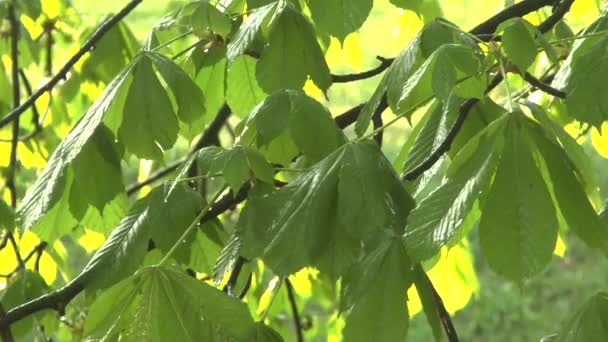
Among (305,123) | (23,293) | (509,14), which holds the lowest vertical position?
(23,293)

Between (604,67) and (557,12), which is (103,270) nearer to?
(604,67)

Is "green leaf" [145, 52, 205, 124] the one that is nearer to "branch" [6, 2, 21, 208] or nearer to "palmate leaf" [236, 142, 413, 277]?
"palmate leaf" [236, 142, 413, 277]

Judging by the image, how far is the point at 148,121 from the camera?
41.9 inches

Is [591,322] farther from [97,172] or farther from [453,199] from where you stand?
[97,172]

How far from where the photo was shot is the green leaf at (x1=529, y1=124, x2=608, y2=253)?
32.7 inches

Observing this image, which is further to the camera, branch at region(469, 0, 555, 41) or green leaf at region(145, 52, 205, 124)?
branch at region(469, 0, 555, 41)

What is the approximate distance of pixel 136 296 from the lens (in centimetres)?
90

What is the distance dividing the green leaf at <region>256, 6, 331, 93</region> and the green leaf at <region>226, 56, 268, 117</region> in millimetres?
171

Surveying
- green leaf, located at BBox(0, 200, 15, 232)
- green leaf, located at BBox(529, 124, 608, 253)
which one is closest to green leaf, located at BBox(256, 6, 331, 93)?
green leaf, located at BBox(529, 124, 608, 253)

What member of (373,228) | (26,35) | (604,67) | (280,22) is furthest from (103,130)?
(26,35)

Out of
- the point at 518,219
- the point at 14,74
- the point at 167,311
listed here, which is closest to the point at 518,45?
the point at 518,219

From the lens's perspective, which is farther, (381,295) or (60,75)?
(60,75)

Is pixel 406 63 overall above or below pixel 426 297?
above

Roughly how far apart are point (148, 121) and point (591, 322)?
0.48 meters
